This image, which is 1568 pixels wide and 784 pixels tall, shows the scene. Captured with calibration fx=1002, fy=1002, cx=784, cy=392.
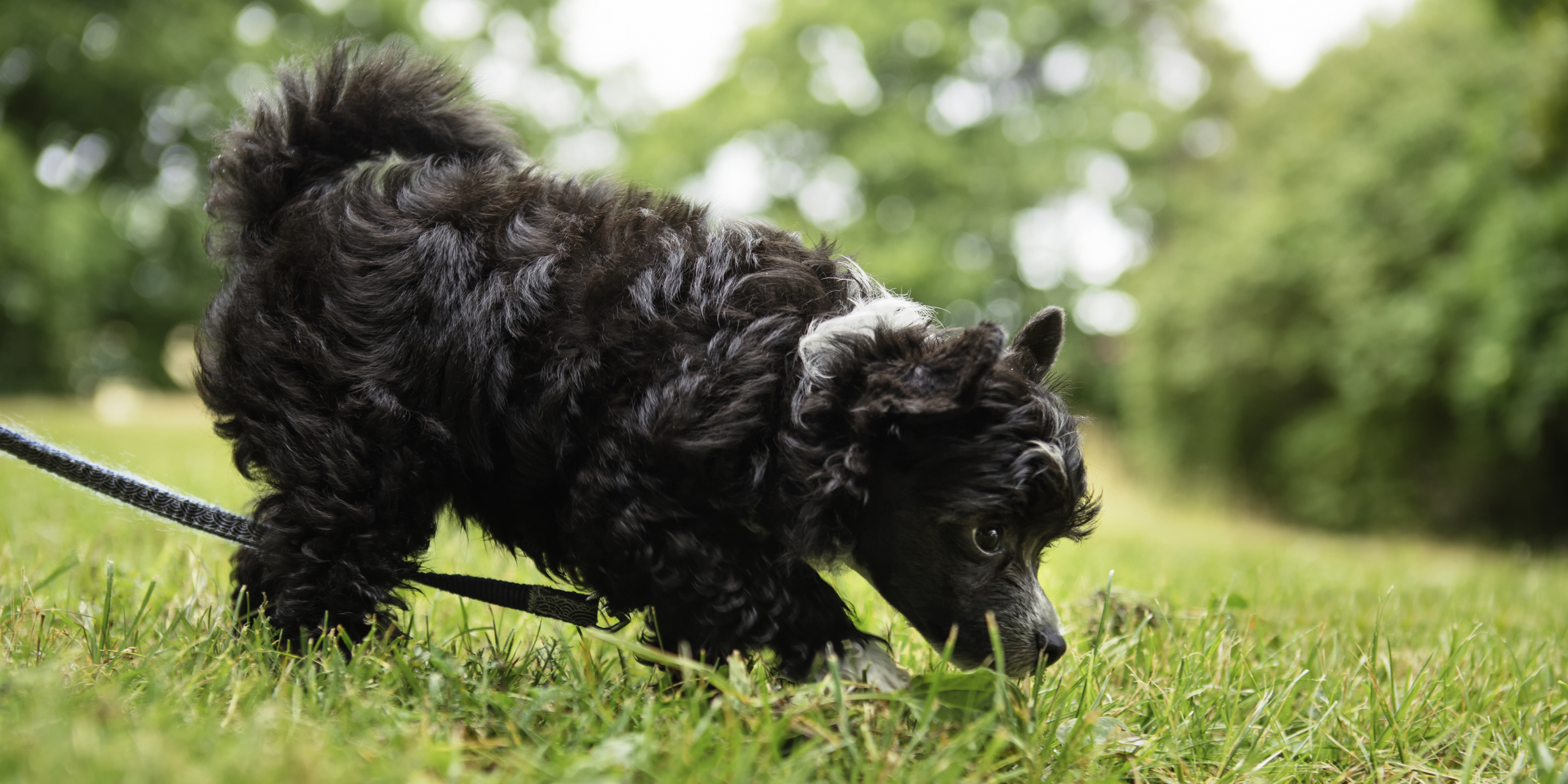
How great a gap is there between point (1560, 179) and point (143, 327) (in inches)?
886

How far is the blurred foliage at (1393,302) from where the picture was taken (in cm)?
843

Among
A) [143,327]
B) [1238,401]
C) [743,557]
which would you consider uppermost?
[1238,401]

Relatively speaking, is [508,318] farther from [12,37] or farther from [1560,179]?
[12,37]

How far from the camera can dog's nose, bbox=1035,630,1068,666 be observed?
2402mm

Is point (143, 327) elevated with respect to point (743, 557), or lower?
elevated

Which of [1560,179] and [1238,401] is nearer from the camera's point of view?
[1560,179]

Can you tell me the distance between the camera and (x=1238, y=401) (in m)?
13.6

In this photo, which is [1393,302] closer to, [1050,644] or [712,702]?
[1050,644]

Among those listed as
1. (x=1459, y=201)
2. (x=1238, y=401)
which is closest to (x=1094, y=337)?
(x=1238, y=401)

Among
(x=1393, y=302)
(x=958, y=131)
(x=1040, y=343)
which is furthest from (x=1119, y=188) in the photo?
(x=1040, y=343)

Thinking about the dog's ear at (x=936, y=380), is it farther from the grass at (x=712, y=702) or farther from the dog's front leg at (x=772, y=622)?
the grass at (x=712, y=702)

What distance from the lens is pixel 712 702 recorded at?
2209mm

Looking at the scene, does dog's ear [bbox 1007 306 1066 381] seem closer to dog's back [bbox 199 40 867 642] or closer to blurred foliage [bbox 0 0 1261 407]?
dog's back [bbox 199 40 867 642]

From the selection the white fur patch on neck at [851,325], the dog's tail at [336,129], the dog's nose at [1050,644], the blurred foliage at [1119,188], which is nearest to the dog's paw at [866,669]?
the dog's nose at [1050,644]
